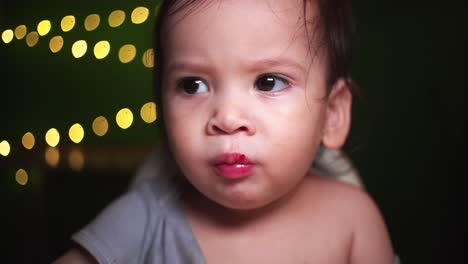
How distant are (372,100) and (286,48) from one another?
2.47 ft

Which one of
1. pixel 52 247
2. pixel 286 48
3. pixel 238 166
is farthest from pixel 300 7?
pixel 52 247

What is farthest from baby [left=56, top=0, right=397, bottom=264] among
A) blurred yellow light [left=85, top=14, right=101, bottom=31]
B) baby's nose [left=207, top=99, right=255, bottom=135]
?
blurred yellow light [left=85, top=14, right=101, bottom=31]

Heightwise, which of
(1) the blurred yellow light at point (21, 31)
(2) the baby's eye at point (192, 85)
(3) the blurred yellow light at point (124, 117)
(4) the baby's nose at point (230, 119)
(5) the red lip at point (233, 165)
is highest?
(1) the blurred yellow light at point (21, 31)

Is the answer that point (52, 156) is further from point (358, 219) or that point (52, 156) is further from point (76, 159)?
point (358, 219)

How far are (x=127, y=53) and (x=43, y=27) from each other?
0.10m

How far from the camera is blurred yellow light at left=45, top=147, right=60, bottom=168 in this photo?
0.67 meters

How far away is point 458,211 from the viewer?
127 centimetres

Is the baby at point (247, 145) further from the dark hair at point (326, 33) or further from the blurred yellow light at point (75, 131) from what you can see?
the blurred yellow light at point (75, 131)

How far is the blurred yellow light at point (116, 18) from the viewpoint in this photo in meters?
0.66

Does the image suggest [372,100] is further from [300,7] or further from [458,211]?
[300,7]

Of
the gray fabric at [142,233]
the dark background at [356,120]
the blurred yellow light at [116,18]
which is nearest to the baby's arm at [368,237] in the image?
the gray fabric at [142,233]

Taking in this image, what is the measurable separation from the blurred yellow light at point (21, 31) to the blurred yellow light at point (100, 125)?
5.0 inches

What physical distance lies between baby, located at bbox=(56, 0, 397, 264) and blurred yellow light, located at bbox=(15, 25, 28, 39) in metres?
0.18

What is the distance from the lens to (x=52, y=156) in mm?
679
